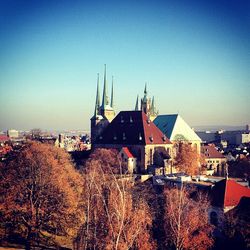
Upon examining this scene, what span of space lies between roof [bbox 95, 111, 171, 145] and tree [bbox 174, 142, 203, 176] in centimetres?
352

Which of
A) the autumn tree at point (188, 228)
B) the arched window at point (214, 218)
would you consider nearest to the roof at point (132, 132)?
the arched window at point (214, 218)

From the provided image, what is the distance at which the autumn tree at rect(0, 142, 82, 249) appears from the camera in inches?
1300

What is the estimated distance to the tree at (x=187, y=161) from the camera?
6619cm

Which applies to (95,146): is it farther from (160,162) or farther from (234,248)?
(234,248)

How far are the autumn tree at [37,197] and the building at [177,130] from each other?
44.1 metres

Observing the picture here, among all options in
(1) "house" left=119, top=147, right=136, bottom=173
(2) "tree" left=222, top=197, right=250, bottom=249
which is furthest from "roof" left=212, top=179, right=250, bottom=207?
(1) "house" left=119, top=147, right=136, bottom=173

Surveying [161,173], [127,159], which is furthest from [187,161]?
[127,159]

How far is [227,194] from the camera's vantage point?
123 feet

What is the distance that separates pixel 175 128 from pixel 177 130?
62 centimetres

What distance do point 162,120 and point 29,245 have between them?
55.4m

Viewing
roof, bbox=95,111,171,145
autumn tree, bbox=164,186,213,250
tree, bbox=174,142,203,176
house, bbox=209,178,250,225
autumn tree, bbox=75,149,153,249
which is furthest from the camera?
roof, bbox=95,111,171,145

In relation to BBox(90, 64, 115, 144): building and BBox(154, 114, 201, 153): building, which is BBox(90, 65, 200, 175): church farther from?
BBox(90, 64, 115, 144): building

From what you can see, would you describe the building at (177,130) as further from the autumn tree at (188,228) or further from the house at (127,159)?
the autumn tree at (188,228)

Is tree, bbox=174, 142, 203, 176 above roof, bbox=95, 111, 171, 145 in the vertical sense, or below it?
below
